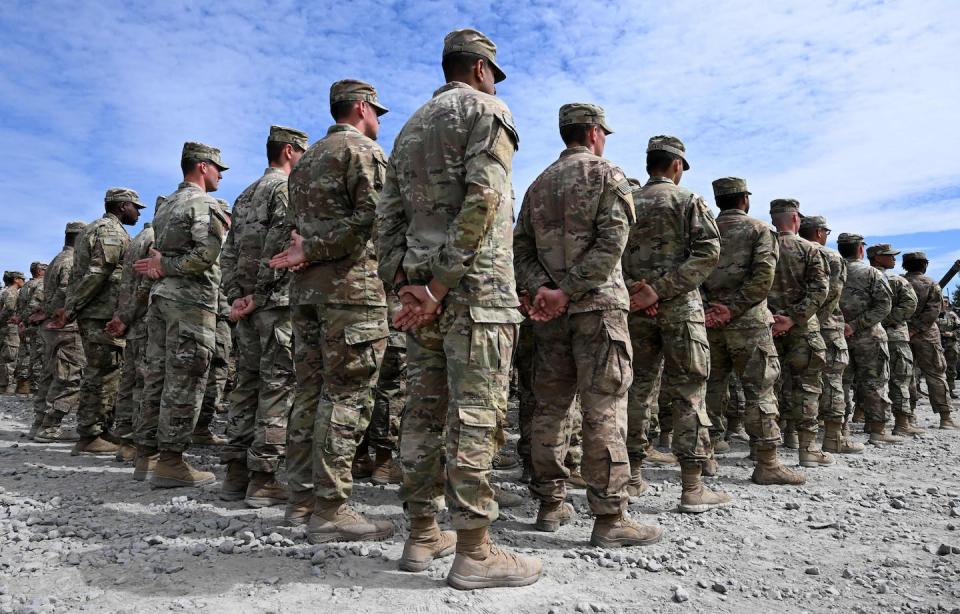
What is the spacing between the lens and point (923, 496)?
224 inches

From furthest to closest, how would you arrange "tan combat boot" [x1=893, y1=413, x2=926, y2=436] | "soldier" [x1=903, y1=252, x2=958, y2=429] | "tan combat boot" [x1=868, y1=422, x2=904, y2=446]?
"soldier" [x1=903, y1=252, x2=958, y2=429] → "tan combat boot" [x1=893, y1=413, x2=926, y2=436] → "tan combat boot" [x1=868, y1=422, x2=904, y2=446]

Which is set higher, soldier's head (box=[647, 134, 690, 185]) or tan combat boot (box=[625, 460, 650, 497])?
soldier's head (box=[647, 134, 690, 185])

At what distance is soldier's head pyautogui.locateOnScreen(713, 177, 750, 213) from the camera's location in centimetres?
646

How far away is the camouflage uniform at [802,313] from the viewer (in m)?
7.11

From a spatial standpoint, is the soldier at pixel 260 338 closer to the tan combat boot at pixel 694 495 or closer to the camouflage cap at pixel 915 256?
the tan combat boot at pixel 694 495

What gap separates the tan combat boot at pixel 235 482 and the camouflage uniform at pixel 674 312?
3480 mm

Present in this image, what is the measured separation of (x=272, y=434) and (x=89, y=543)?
54.8 inches

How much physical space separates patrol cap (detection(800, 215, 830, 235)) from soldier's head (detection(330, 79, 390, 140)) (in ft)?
22.2

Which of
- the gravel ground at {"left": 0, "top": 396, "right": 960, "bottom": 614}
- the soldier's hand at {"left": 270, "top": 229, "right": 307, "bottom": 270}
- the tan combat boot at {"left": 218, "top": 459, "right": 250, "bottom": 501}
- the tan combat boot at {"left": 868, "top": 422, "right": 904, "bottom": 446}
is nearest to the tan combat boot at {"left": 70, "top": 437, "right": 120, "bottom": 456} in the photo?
the gravel ground at {"left": 0, "top": 396, "right": 960, "bottom": 614}

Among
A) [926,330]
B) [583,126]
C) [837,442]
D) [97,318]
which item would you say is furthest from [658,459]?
[926,330]

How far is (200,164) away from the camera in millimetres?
6336

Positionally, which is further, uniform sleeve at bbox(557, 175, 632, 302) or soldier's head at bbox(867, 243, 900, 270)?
soldier's head at bbox(867, 243, 900, 270)

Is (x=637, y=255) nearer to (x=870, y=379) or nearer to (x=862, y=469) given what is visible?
(x=862, y=469)

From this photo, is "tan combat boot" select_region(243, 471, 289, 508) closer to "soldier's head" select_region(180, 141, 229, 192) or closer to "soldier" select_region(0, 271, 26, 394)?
"soldier's head" select_region(180, 141, 229, 192)
